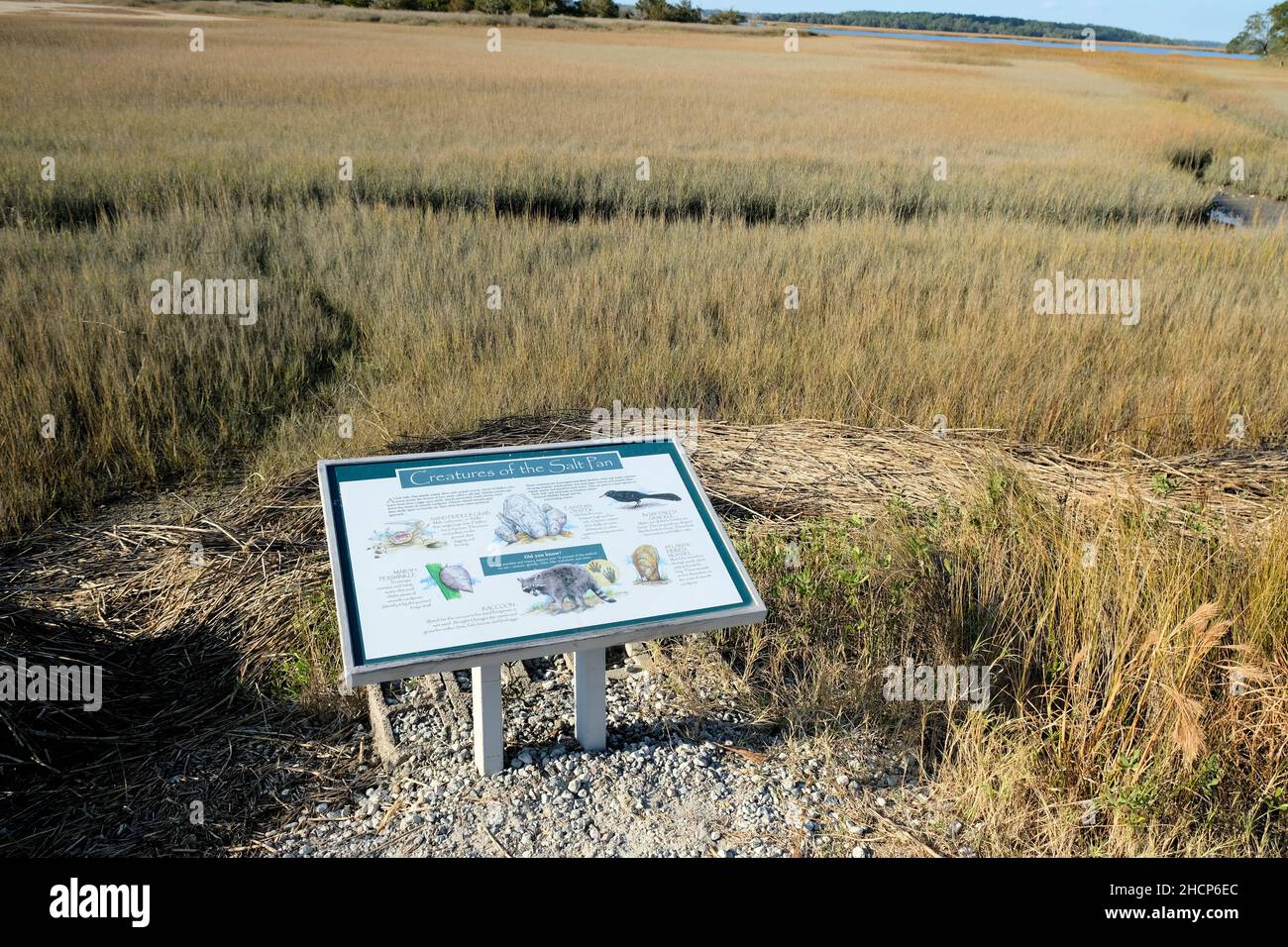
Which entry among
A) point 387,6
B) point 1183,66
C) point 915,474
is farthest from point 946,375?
point 1183,66

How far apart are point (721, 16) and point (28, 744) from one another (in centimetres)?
5719

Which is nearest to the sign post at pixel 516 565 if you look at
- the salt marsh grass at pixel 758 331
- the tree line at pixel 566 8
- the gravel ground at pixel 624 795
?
the gravel ground at pixel 624 795

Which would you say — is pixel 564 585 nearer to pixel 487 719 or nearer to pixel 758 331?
pixel 487 719

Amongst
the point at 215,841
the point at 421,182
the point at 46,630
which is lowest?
the point at 215,841

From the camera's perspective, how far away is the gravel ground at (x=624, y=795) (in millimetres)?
2496

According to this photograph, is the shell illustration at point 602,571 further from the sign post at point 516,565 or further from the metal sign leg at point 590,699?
the metal sign leg at point 590,699

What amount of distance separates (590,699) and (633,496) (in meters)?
0.64

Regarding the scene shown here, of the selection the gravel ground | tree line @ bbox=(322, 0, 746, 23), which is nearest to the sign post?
the gravel ground

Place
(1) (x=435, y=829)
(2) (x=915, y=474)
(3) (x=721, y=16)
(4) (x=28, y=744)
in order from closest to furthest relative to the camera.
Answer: (1) (x=435, y=829), (4) (x=28, y=744), (2) (x=915, y=474), (3) (x=721, y=16)

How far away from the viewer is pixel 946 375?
6.00 m

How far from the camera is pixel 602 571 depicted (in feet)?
8.86

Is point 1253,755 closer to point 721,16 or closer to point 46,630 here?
point 46,630

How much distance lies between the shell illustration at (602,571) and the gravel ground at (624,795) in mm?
562

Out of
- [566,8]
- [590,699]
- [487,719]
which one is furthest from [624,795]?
[566,8]
